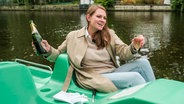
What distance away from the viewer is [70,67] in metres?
3.36

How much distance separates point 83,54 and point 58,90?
52cm

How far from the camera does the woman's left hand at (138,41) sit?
10.0ft

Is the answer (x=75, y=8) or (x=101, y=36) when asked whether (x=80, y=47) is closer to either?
(x=101, y=36)

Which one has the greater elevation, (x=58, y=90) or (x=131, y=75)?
(x=131, y=75)

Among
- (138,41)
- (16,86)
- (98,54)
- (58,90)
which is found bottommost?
(58,90)

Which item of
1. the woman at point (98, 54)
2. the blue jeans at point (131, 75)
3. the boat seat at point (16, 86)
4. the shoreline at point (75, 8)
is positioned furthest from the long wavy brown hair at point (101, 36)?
the shoreline at point (75, 8)

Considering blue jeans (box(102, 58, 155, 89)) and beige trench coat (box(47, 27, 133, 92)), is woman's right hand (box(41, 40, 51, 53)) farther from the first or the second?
blue jeans (box(102, 58, 155, 89))

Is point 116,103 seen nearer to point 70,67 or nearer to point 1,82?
point 70,67

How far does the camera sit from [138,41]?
311cm

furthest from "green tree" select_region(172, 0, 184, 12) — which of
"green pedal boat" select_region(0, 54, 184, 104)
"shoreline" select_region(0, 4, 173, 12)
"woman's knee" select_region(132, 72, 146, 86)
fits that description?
"woman's knee" select_region(132, 72, 146, 86)

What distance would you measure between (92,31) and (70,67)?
47cm

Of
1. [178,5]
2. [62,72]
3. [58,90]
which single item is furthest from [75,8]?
[58,90]

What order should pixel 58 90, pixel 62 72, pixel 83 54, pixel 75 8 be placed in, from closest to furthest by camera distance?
pixel 83 54, pixel 58 90, pixel 62 72, pixel 75 8

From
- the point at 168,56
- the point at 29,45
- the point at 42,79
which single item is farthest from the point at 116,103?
the point at 29,45
